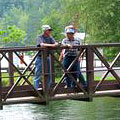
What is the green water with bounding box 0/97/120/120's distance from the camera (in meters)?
21.6

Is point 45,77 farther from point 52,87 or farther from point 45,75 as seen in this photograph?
point 52,87

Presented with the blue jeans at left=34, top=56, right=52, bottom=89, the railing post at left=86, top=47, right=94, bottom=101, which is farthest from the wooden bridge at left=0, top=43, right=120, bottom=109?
the blue jeans at left=34, top=56, right=52, bottom=89

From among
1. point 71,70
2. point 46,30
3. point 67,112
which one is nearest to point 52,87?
Result: point 71,70

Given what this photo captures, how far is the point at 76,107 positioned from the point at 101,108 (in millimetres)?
953

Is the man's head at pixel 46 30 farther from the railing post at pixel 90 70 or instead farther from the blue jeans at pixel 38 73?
the railing post at pixel 90 70

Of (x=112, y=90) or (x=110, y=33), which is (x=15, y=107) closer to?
(x=112, y=90)

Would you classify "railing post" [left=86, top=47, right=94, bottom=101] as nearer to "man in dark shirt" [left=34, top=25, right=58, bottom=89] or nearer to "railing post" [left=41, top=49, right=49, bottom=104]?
"man in dark shirt" [left=34, top=25, right=58, bottom=89]

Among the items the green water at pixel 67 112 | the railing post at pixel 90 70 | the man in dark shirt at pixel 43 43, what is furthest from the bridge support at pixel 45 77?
the green water at pixel 67 112

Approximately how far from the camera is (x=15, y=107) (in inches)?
1008

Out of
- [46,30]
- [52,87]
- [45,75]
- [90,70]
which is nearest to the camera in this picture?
[46,30]

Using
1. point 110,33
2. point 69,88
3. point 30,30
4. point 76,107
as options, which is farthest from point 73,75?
point 30,30

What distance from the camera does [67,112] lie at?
907 inches

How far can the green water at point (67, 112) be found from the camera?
851 inches

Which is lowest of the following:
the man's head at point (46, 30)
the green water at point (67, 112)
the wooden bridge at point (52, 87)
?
the green water at point (67, 112)
